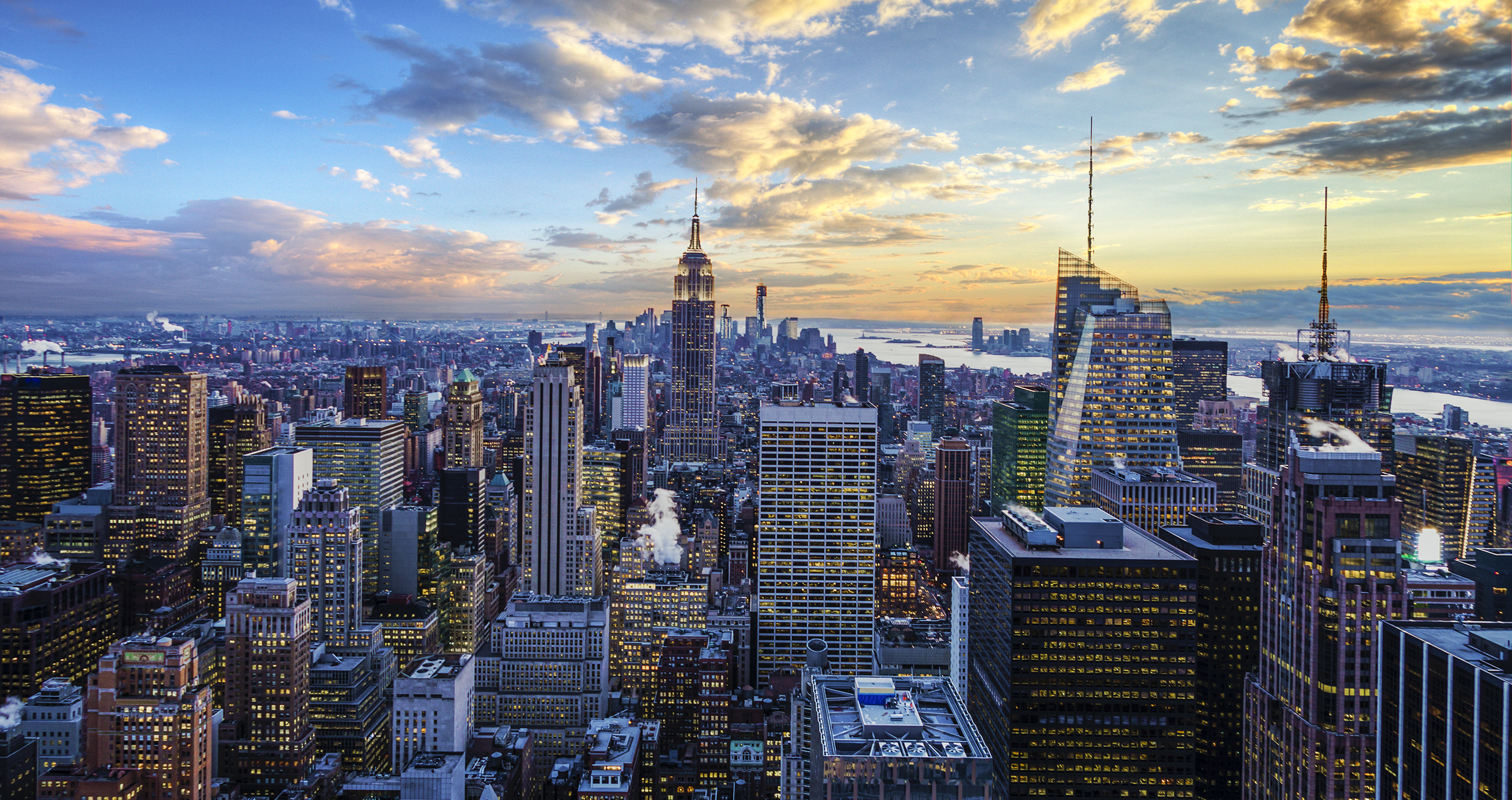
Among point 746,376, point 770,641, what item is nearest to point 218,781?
point 770,641

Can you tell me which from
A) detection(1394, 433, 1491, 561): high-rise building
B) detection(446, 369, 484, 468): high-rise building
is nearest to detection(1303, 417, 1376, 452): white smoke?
detection(1394, 433, 1491, 561): high-rise building

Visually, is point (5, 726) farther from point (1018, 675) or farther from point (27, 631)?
point (1018, 675)

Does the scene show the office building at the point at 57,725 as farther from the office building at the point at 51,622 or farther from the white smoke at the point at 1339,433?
the white smoke at the point at 1339,433

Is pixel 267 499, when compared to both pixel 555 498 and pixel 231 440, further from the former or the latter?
pixel 555 498

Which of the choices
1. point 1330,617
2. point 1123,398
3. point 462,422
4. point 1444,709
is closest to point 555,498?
point 462,422

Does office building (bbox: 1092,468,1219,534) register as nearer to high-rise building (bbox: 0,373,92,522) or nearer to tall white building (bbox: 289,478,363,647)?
tall white building (bbox: 289,478,363,647)

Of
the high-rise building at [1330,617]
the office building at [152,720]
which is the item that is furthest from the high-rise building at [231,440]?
the high-rise building at [1330,617]
